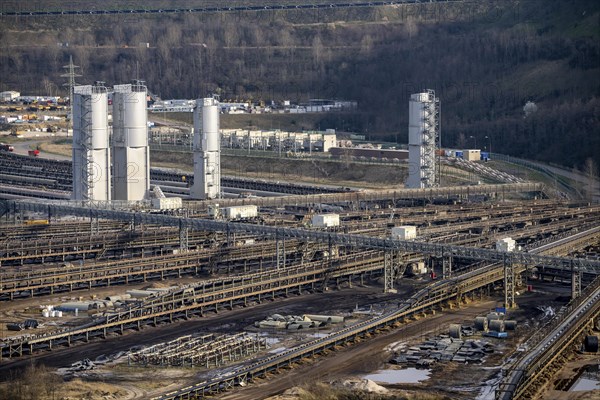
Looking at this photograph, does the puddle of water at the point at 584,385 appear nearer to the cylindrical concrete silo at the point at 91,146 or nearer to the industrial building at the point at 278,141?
the cylindrical concrete silo at the point at 91,146

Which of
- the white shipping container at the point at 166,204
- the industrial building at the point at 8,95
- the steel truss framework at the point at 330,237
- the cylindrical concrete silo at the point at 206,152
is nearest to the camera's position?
the steel truss framework at the point at 330,237

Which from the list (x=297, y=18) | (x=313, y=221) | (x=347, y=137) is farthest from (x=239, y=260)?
Result: (x=297, y=18)

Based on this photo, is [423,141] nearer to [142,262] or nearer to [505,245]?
[142,262]

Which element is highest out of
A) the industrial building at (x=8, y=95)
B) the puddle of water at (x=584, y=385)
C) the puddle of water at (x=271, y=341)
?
the industrial building at (x=8, y=95)

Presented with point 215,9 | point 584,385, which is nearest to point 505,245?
point 584,385

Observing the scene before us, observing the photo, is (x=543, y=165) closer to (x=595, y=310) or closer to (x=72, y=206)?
(x=72, y=206)

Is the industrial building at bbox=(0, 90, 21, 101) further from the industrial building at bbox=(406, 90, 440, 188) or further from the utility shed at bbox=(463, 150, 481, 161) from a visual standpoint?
the industrial building at bbox=(406, 90, 440, 188)

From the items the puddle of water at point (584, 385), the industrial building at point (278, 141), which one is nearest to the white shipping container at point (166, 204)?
the puddle of water at point (584, 385)
